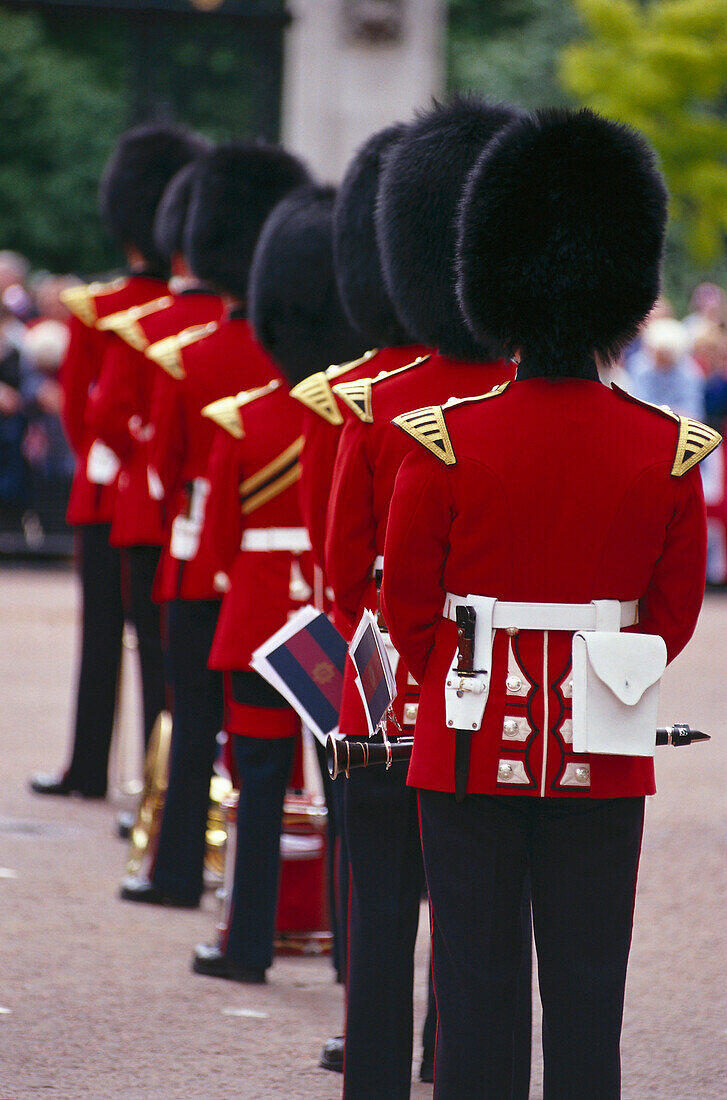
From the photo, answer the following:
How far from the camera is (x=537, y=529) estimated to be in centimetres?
296

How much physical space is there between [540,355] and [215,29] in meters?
10.4

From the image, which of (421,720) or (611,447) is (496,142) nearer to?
(611,447)

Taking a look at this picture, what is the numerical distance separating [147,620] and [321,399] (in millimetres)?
2433

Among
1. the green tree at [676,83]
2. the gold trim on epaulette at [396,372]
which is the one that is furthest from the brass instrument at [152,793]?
the green tree at [676,83]

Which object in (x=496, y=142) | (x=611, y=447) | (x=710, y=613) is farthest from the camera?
(x=710, y=613)

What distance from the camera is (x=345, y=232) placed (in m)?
4.30

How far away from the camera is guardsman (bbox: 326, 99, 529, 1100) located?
356 centimetres

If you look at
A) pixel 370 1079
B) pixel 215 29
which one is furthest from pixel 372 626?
pixel 215 29

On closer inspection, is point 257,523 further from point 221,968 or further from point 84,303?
point 84,303

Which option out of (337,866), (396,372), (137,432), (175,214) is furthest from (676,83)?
(396,372)

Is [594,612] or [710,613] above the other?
[594,612]

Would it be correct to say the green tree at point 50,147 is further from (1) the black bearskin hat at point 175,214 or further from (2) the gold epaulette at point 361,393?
(2) the gold epaulette at point 361,393

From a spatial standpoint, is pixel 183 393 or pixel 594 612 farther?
pixel 183 393

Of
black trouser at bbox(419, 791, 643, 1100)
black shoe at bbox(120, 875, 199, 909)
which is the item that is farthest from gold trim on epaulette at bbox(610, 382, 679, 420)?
black shoe at bbox(120, 875, 199, 909)
